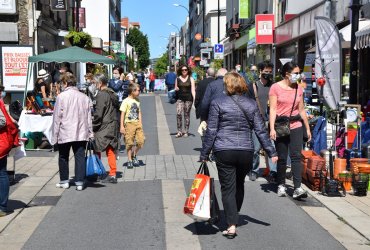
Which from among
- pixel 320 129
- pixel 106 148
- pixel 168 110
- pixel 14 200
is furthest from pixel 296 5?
pixel 14 200

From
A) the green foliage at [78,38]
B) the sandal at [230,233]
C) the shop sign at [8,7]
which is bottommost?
the sandal at [230,233]

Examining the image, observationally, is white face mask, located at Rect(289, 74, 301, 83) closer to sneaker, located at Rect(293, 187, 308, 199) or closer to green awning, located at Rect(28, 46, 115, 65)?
sneaker, located at Rect(293, 187, 308, 199)

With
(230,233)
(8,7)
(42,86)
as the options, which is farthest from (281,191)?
(8,7)

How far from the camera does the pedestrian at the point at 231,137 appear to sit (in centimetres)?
569

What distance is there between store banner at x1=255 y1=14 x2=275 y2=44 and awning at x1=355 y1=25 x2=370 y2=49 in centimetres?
1795

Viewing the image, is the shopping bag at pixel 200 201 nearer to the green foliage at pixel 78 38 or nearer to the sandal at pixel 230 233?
the sandal at pixel 230 233

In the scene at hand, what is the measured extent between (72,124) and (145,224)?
2445 millimetres

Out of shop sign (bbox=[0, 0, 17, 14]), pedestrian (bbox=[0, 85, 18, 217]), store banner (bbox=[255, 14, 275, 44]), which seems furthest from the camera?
store banner (bbox=[255, 14, 275, 44])

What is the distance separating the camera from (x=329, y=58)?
1146 centimetres

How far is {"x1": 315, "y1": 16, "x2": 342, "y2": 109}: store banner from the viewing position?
11336 mm

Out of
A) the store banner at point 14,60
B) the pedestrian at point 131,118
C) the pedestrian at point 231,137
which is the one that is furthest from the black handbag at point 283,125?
the store banner at point 14,60

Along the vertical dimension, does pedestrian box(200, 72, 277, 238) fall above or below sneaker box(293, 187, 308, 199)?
above

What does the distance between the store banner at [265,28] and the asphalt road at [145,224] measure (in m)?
21.1

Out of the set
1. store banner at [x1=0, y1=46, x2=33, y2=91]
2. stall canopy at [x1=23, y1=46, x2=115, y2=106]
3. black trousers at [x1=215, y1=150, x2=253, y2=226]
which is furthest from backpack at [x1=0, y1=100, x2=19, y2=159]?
store banner at [x1=0, y1=46, x2=33, y2=91]
